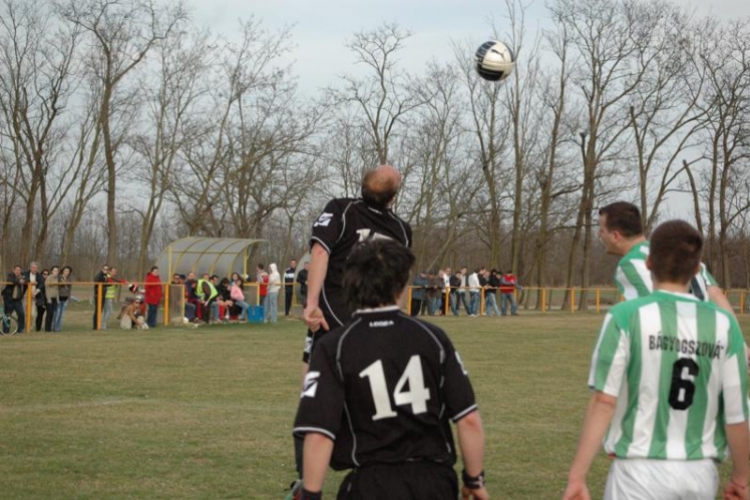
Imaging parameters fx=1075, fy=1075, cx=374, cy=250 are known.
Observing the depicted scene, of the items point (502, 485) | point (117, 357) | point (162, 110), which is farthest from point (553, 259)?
point (502, 485)

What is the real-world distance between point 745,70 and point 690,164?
524 centimetres

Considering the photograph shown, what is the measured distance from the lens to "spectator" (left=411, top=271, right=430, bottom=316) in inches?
1459

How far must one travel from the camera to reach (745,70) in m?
52.4

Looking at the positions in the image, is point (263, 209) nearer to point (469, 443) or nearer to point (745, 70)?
point (745, 70)

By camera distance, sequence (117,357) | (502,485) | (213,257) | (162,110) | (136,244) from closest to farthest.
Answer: (502,485), (117,357), (213,257), (162,110), (136,244)

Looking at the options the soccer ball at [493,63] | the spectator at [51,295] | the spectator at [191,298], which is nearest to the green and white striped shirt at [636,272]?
the soccer ball at [493,63]

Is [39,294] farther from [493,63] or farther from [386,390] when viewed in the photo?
[386,390]

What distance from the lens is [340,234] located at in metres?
6.73

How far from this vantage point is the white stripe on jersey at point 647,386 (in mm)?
3973

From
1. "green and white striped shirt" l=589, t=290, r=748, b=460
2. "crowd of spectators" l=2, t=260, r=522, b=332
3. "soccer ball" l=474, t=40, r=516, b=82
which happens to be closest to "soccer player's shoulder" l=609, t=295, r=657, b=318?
"green and white striped shirt" l=589, t=290, r=748, b=460

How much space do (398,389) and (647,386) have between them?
937mm

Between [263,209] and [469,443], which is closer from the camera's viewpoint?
[469,443]

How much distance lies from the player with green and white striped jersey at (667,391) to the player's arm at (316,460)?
0.90 metres

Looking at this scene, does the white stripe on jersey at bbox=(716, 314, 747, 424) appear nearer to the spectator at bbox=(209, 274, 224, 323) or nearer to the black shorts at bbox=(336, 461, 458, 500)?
the black shorts at bbox=(336, 461, 458, 500)
